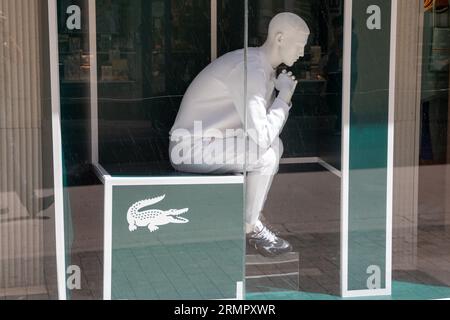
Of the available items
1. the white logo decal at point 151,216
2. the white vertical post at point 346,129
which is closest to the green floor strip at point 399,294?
the white vertical post at point 346,129

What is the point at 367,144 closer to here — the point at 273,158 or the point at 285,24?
the point at 273,158

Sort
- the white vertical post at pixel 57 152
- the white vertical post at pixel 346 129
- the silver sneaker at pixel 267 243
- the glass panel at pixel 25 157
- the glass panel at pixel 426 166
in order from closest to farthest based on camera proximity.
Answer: the white vertical post at pixel 57 152 → the glass panel at pixel 25 157 → the white vertical post at pixel 346 129 → the silver sneaker at pixel 267 243 → the glass panel at pixel 426 166

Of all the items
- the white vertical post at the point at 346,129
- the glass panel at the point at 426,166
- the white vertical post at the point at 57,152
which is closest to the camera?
the white vertical post at the point at 57,152

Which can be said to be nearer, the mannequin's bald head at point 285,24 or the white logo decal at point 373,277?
the mannequin's bald head at point 285,24

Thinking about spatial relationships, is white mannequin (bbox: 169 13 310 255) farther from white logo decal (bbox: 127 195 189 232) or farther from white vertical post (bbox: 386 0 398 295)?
white vertical post (bbox: 386 0 398 295)

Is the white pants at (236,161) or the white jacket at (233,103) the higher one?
the white jacket at (233,103)

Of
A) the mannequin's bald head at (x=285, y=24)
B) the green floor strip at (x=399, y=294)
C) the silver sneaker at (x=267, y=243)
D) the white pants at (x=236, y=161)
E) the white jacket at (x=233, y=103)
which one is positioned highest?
the mannequin's bald head at (x=285, y=24)

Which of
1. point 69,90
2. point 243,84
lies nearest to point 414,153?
point 243,84

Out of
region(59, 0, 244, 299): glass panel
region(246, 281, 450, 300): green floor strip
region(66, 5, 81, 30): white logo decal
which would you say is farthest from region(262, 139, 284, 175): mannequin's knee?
region(66, 5, 81, 30): white logo decal

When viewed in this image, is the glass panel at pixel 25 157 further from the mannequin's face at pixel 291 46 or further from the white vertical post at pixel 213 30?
the mannequin's face at pixel 291 46

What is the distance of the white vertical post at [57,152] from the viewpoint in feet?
12.8

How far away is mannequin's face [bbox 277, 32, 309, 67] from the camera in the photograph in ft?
13.7

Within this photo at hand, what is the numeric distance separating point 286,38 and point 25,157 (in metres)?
1.49
